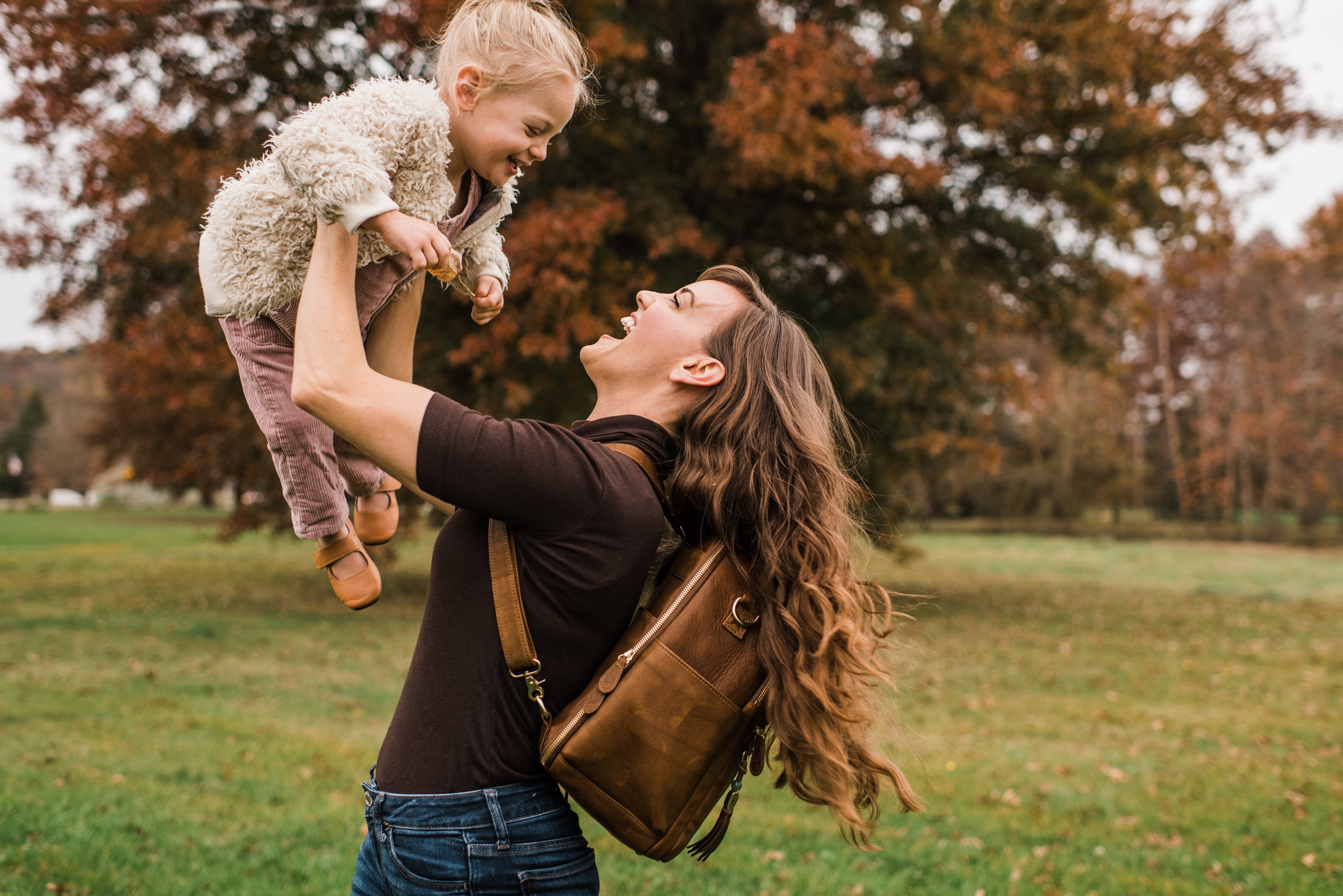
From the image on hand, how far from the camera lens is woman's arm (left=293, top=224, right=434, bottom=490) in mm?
1490

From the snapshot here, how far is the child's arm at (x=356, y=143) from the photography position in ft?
4.98

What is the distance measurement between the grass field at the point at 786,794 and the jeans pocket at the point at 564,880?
70 cm

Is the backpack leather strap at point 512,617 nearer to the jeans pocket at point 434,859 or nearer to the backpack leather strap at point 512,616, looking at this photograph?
the backpack leather strap at point 512,616

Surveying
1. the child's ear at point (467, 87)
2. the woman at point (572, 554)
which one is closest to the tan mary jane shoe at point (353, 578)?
the woman at point (572, 554)

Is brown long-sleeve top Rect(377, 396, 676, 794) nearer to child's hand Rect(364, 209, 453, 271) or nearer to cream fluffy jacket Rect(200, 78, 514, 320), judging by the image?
child's hand Rect(364, 209, 453, 271)

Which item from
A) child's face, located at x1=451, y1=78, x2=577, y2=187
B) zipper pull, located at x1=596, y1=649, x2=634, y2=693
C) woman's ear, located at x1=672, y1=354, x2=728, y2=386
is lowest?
zipper pull, located at x1=596, y1=649, x2=634, y2=693

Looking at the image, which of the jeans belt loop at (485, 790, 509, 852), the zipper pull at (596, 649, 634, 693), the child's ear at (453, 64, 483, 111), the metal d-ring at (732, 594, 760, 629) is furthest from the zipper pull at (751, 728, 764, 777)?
the child's ear at (453, 64, 483, 111)

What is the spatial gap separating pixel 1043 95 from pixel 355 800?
10.5 m

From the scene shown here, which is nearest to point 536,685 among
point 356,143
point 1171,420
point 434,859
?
point 434,859

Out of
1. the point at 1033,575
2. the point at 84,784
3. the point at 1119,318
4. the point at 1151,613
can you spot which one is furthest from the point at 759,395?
the point at 1033,575

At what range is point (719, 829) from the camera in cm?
195

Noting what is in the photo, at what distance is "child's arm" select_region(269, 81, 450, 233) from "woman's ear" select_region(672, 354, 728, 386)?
624mm

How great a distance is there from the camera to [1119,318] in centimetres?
1398

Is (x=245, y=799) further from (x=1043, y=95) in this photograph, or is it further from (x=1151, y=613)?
(x=1151, y=613)
